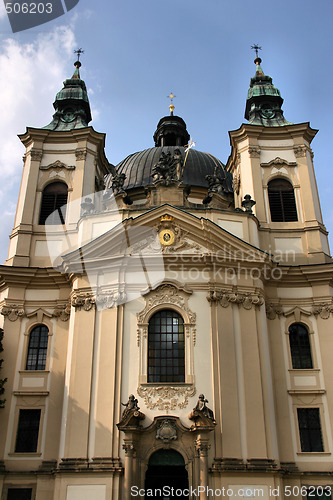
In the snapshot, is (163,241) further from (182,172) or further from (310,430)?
(310,430)

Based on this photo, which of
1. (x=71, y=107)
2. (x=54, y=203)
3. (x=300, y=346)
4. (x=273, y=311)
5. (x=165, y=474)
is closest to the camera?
(x=165, y=474)

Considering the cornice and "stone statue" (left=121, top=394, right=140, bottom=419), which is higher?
the cornice

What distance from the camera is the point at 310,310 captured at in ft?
72.0

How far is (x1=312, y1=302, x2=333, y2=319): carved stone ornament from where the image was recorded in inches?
850

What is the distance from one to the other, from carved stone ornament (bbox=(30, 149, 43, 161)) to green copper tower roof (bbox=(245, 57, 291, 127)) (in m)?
11.2

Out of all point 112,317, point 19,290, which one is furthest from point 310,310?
point 19,290

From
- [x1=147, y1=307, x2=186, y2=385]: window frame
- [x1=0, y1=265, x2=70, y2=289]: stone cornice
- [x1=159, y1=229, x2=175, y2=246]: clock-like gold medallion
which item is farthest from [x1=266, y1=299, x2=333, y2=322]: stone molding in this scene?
[x1=0, y1=265, x2=70, y2=289]: stone cornice

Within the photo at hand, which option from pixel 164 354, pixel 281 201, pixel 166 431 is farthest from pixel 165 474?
pixel 281 201

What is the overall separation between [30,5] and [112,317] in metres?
13.1

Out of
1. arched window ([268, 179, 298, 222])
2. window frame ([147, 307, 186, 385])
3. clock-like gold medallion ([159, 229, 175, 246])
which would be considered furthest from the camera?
arched window ([268, 179, 298, 222])

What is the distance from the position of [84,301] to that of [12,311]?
11.9ft

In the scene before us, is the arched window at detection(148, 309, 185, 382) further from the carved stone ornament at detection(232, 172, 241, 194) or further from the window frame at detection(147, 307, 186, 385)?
the carved stone ornament at detection(232, 172, 241, 194)

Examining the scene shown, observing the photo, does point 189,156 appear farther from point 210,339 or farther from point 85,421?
point 85,421

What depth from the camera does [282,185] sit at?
25.4 m
